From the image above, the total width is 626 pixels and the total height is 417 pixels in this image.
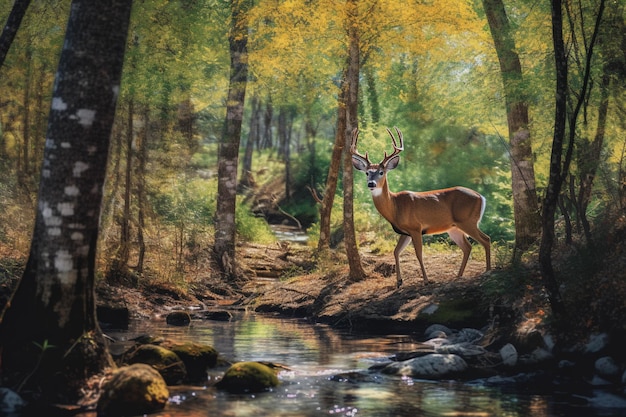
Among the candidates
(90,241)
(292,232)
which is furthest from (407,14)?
(292,232)

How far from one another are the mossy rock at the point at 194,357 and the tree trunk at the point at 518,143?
7841 mm

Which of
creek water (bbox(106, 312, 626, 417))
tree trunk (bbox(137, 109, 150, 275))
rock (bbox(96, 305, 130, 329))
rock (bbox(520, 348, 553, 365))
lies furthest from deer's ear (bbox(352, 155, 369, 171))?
rock (bbox(520, 348, 553, 365))

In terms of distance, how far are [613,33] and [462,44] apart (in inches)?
353

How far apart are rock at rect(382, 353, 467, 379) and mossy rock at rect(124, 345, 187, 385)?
2.62 meters

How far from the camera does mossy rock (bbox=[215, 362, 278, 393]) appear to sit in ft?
32.2

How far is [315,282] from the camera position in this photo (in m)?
20.2

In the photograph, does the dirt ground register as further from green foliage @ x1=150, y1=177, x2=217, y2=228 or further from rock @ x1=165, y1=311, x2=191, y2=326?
green foliage @ x1=150, y1=177, x2=217, y2=228

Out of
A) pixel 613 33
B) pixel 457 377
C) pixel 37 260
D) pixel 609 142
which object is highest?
pixel 613 33

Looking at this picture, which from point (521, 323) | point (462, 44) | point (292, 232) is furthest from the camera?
point (292, 232)

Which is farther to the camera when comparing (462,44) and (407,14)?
(462,44)

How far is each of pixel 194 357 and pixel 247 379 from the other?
3.65ft

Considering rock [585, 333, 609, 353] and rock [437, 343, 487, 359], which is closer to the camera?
rock [585, 333, 609, 353]

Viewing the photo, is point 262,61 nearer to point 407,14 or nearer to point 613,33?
point 407,14

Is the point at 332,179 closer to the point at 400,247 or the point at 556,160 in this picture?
the point at 400,247
